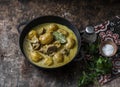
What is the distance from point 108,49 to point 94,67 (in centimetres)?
13

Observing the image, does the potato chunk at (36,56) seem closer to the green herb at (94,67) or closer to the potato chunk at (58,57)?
the potato chunk at (58,57)

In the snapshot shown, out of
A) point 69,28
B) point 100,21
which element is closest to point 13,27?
point 69,28

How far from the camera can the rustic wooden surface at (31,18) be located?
196cm

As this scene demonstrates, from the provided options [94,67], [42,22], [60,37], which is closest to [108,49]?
[94,67]

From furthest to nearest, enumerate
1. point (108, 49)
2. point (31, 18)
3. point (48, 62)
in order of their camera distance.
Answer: point (31, 18) < point (108, 49) < point (48, 62)

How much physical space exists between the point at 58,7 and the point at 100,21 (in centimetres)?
26

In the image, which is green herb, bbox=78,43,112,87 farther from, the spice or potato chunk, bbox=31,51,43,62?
potato chunk, bbox=31,51,43,62

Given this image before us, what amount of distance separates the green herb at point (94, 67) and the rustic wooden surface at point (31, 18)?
4 cm

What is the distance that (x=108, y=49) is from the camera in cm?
204

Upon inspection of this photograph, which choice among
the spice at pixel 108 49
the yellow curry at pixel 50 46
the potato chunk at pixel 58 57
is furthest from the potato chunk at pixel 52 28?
the spice at pixel 108 49

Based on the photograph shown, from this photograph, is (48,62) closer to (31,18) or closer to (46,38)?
(46,38)

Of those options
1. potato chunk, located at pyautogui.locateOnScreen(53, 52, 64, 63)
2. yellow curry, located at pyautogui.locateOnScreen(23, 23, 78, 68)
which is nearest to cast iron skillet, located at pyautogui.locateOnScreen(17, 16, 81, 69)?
yellow curry, located at pyautogui.locateOnScreen(23, 23, 78, 68)

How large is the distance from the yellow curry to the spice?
0.15m

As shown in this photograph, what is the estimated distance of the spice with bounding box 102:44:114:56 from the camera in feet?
6.64
